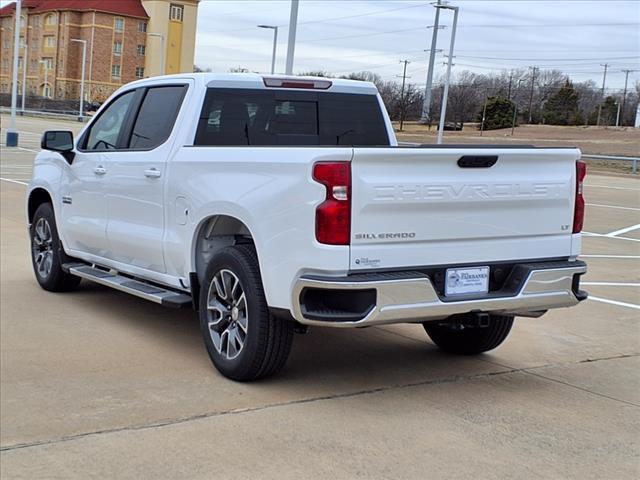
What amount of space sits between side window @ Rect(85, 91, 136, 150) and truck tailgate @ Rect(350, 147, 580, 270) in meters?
3.17

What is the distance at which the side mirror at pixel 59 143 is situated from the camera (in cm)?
822

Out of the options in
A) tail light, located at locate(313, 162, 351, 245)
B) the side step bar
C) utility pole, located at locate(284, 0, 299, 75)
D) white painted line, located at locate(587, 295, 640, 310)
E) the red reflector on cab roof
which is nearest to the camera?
tail light, located at locate(313, 162, 351, 245)

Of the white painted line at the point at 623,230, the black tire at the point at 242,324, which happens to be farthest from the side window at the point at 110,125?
the white painted line at the point at 623,230

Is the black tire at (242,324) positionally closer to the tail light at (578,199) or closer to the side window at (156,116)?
the side window at (156,116)

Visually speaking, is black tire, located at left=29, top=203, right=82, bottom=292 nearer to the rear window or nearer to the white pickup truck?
the white pickup truck

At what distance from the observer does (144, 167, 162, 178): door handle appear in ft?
22.3

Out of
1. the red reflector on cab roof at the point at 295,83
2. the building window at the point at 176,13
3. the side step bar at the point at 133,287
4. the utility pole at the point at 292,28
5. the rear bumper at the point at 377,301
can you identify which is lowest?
the side step bar at the point at 133,287

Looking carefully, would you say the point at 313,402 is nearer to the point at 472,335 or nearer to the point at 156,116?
the point at 472,335

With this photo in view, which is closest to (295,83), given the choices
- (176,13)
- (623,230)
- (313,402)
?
(313,402)

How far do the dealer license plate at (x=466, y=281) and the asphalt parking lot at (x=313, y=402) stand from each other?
0.68 meters

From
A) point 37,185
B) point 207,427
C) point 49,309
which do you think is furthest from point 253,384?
point 37,185

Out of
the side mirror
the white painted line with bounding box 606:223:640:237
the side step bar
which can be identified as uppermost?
the side mirror

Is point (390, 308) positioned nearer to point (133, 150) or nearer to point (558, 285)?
point (558, 285)

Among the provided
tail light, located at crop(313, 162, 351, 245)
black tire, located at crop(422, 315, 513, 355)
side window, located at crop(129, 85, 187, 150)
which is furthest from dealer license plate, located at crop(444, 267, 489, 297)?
side window, located at crop(129, 85, 187, 150)
